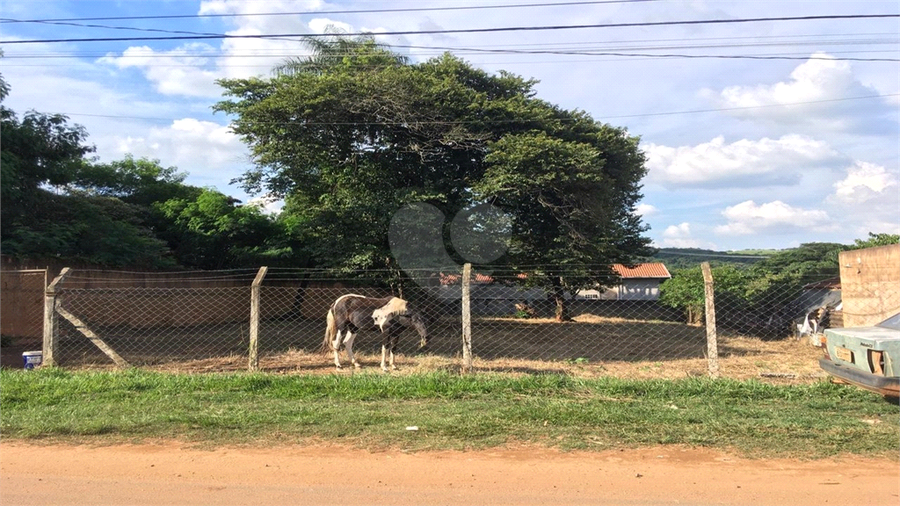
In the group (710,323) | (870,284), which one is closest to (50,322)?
(710,323)

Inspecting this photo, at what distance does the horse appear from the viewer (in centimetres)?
1077

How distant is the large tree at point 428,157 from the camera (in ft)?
50.4

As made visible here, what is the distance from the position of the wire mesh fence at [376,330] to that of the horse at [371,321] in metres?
0.39

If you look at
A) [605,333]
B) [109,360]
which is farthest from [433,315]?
[109,360]

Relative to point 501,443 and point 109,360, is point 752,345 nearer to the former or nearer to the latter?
point 501,443

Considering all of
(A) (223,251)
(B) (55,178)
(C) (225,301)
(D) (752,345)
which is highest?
(B) (55,178)

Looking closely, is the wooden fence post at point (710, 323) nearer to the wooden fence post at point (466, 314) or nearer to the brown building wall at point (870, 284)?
the wooden fence post at point (466, 314)

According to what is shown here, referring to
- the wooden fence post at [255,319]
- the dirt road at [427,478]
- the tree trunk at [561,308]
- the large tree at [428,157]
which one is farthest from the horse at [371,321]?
the tree trunk at [561,308]

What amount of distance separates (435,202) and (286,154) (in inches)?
156

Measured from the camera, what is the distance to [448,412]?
713cm

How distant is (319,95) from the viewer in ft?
49.8

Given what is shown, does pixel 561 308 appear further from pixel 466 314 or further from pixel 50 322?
pixel 50 322

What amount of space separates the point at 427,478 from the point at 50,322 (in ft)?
25.1

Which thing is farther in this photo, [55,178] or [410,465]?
[55,178]
